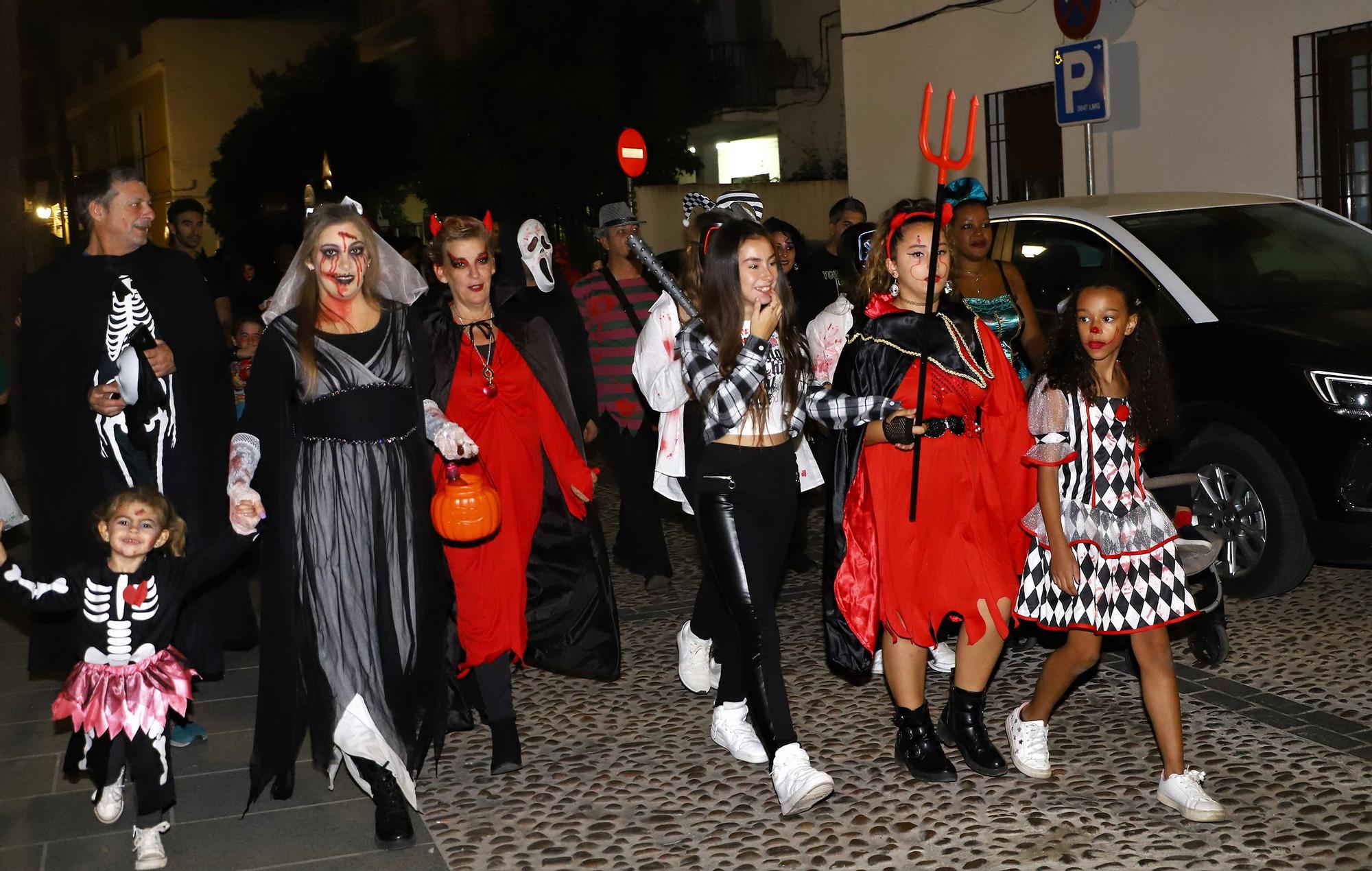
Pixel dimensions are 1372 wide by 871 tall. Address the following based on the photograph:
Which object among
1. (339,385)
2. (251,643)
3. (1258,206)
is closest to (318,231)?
(339,385)

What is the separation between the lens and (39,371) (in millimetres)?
5965

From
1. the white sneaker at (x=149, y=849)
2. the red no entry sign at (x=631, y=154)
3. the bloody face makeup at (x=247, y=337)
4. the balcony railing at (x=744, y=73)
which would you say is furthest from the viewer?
the balcony railing at (x=744, y=73)

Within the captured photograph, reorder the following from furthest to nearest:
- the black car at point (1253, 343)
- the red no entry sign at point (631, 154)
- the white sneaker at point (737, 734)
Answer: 1. the black car at point (1253, 343)
2. the red no entry sign at point (631, 154)
3. the white sneaker at point (737, 734)

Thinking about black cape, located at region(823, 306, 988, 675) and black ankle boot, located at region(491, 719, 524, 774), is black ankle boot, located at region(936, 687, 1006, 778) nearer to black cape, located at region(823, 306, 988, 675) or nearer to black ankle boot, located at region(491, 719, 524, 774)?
black cape, located at region(823, 306, 988, 675)

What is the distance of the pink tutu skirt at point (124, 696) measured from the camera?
→ 4.81 metres

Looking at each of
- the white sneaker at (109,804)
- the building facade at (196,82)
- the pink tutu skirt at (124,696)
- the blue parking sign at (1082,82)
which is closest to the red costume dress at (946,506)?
the pink tutu skirt at (124,696)

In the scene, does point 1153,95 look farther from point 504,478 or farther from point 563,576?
point 504,478

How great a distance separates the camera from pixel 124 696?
4.84 m

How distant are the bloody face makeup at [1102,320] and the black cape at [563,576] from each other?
2022 mm

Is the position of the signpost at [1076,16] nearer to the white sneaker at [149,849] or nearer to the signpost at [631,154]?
the signpost at [631,154]

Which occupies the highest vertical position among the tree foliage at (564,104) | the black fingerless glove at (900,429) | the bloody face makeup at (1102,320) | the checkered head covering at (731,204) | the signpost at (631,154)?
the tree foliage at (564,104)

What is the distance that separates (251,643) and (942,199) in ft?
11.8

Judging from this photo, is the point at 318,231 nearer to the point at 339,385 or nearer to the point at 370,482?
the point at 339,385

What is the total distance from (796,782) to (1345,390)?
3441 mm
